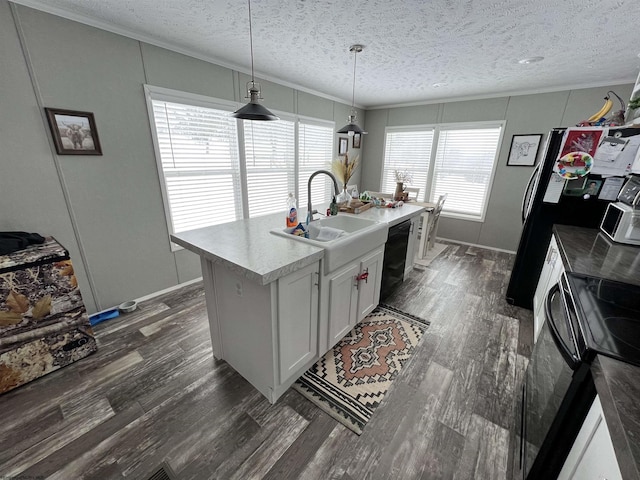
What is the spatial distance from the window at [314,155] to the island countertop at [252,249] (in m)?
2.18

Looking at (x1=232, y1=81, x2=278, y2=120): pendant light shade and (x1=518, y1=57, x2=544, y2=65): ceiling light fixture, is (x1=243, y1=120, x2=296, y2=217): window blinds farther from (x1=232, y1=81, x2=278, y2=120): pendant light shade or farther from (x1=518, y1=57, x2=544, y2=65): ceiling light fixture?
(x1=518, y1=57, x2=544, y2=65): ceiling light fixture

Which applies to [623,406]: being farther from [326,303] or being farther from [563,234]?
[563,234]

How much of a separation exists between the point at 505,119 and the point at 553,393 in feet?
13.7

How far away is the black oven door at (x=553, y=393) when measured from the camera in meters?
0.85

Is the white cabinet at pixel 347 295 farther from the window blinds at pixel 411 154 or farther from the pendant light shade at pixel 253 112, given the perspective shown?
the window blinds at pixel 411 154

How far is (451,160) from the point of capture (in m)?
4.43

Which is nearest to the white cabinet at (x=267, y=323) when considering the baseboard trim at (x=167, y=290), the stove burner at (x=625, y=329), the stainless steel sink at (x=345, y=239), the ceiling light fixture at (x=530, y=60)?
the stainless steel sink at (x=345, y=239)

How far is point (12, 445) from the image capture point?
1.34m

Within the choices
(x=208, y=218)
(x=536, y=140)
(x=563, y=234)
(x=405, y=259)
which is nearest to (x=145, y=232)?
(x=208, y=218)

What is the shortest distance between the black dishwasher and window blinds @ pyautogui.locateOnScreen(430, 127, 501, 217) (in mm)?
2330

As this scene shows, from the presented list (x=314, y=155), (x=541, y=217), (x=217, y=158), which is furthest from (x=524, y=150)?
(x=217, y=158)

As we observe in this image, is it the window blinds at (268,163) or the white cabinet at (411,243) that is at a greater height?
the window blinds at (268,163)

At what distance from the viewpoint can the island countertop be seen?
Answer: 4.03 ft

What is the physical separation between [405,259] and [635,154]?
1912 mm
